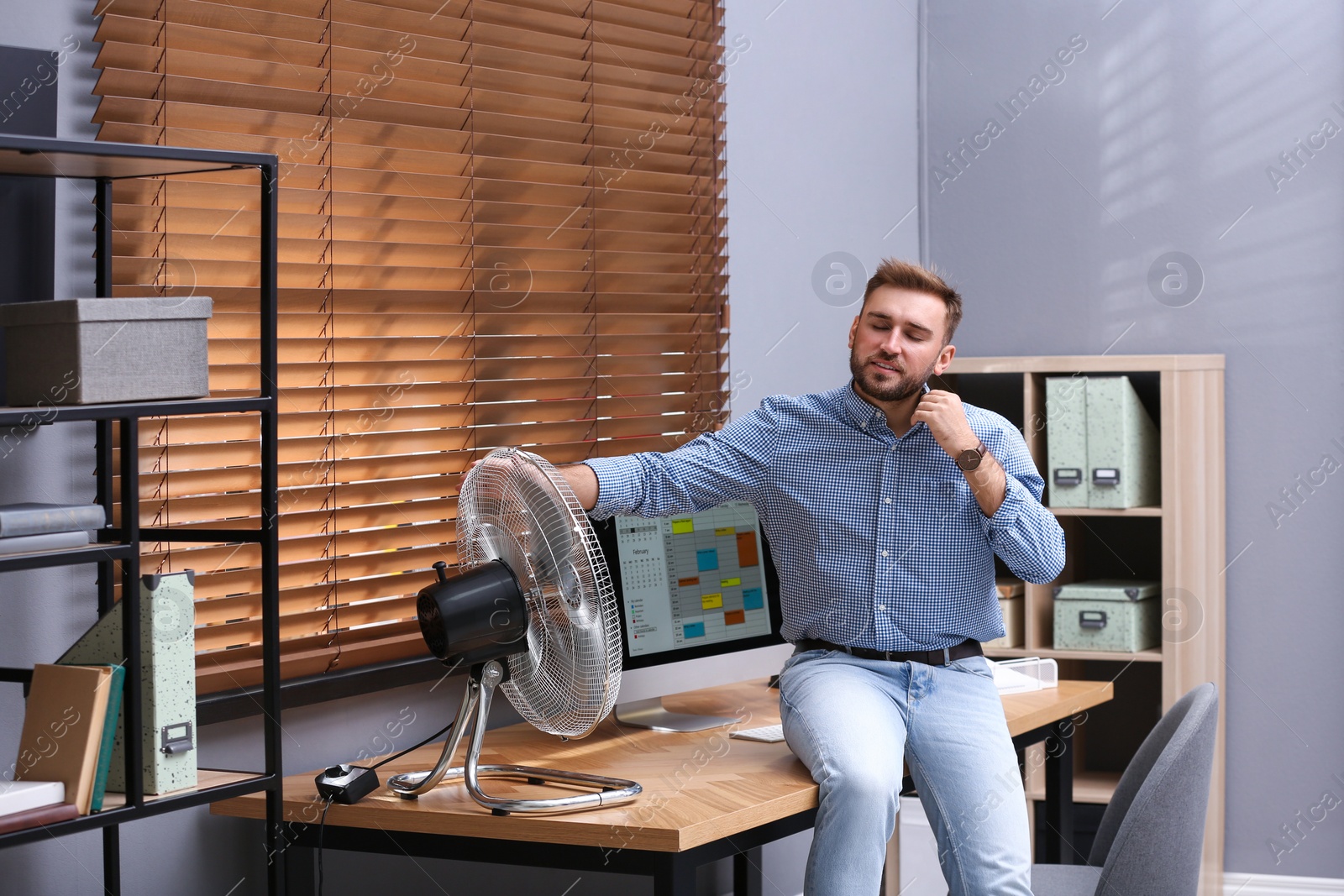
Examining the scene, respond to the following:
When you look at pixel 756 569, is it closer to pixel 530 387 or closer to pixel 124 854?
pixel 530 387

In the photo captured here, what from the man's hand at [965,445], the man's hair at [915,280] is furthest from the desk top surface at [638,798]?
the man's hair at [915,280]

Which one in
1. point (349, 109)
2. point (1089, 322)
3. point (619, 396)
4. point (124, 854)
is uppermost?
point (349, 109)

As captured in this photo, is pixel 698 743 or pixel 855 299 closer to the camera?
pixel 698 743

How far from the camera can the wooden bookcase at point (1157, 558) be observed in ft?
11.0

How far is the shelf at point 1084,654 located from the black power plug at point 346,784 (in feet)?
6.49

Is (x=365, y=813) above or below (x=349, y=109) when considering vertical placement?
below

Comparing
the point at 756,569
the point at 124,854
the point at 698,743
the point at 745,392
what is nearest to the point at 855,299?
the point at 745,392

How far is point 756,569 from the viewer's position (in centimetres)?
260

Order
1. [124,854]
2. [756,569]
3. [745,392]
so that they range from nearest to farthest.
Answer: [124,854]
[756,569]
[745,392]

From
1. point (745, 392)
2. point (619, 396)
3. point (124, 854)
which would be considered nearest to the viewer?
point (124, 854)

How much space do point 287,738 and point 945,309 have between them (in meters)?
1.37

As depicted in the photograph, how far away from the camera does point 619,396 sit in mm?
2891

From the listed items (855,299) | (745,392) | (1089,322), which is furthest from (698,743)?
(1089,322)

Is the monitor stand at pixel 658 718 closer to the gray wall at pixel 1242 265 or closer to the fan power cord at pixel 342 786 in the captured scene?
the fan power cord at pixel 342 786
